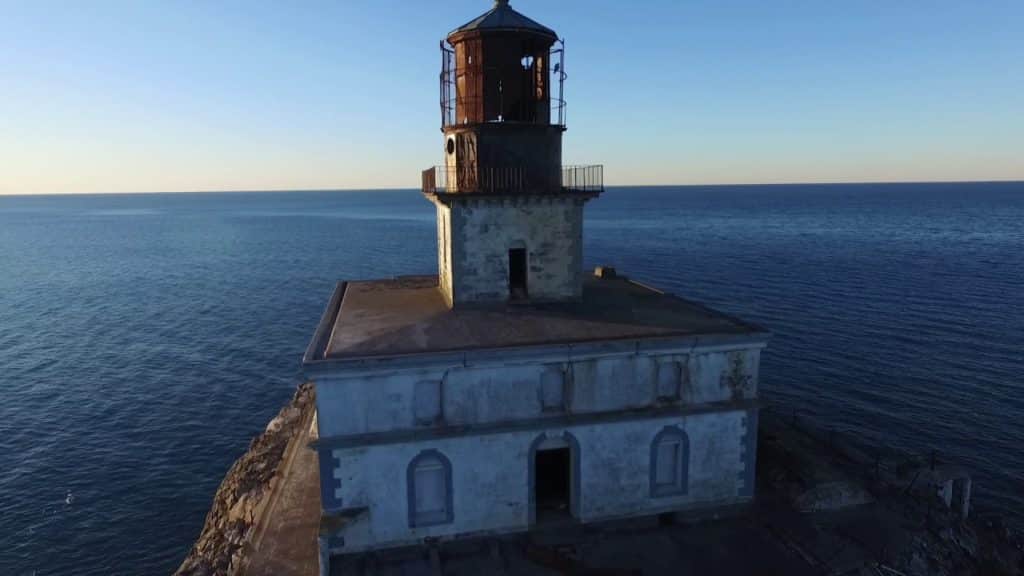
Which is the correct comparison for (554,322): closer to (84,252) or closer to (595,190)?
(595,190)

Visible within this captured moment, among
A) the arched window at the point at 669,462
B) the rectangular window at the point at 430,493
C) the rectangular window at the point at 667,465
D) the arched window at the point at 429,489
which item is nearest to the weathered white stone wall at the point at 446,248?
the arched window at the point at 429,489

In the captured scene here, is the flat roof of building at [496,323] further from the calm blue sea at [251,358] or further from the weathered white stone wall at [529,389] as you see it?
the calm blue sea at [251,358]

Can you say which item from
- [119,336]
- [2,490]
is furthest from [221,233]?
[2,490]

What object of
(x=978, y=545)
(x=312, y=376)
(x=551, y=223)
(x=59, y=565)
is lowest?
(x=59, y=565)

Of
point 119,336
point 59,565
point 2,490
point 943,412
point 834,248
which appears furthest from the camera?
point 834,248

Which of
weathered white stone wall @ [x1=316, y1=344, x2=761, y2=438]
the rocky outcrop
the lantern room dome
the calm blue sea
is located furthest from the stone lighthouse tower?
the calm blue sea

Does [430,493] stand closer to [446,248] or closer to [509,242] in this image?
[509,242]

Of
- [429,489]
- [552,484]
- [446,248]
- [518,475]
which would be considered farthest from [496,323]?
[552,484]
